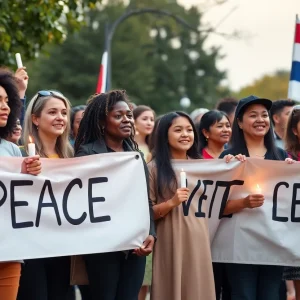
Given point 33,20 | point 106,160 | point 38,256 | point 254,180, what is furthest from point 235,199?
point 33,20

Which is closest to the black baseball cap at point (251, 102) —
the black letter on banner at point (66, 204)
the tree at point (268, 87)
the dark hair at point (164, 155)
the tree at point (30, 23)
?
the dark hair at point (164, 155)

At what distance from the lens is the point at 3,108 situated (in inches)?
241

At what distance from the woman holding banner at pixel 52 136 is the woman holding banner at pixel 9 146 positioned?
0.48 meters

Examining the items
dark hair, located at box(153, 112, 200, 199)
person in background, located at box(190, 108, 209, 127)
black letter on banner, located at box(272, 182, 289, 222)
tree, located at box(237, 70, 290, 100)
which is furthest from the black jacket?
tree, located at box(237, 70, 290, 100)

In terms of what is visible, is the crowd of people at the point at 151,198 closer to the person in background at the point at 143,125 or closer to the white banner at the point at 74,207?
the white banner at the point at 74,207

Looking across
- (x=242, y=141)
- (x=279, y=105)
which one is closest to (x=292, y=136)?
(x=242, y=141)

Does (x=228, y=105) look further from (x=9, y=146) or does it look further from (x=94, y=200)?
(x=9, y=146)

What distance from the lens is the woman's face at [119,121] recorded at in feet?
21.7

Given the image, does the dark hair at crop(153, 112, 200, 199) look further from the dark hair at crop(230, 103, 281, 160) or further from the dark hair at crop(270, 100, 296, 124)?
the dark hair at crop(270, 100, 296, 124)

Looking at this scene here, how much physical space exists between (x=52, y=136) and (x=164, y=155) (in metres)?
0.89

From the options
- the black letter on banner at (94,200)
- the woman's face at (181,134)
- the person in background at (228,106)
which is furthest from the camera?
the person in background at (228,106)

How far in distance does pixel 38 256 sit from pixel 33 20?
575cm

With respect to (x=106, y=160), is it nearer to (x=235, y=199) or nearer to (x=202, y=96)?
(x=235, y=199)

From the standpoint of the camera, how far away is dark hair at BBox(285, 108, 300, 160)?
7849 millimetres
